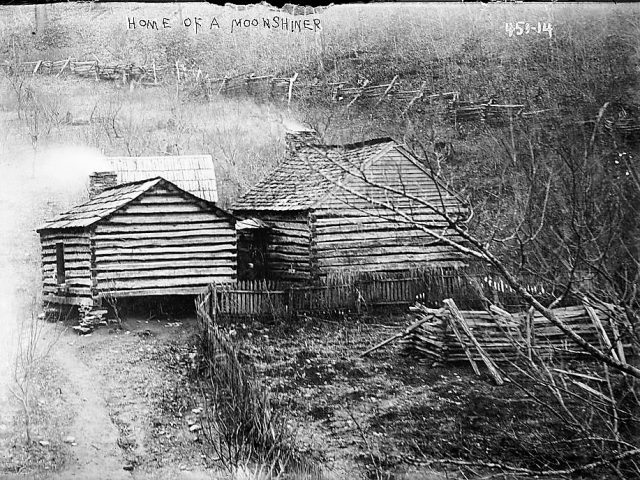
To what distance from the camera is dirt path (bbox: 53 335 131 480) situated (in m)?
2.76

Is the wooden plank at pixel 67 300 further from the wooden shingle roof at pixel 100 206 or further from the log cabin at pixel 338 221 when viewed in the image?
the log cabin at pixel 338 221

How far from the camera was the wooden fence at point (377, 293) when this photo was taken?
320cm

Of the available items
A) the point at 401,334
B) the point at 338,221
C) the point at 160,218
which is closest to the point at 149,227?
the point at 160,218

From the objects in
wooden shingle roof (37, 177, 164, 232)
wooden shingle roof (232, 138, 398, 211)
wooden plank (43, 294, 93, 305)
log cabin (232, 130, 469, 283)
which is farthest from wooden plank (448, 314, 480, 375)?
wooden plank (43, 294, 93, 305)

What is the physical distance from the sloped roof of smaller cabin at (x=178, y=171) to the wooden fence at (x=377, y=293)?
0.48 meters

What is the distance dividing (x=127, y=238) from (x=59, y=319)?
436 millimetres

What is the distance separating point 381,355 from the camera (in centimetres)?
314

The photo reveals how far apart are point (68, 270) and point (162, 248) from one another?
40 centimetres

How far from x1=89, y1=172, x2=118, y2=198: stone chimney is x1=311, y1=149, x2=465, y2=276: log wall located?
0.98 metres

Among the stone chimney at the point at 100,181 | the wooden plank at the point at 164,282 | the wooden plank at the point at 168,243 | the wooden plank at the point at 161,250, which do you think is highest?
the stone chimney at the point at 100,181

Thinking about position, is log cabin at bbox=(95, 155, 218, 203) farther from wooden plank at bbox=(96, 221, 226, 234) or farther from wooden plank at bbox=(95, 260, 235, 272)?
wooden plank at bbox=(95, 260, 235, 272)

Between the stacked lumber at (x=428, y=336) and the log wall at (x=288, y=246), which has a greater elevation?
the log wall at (x=288, y=246)

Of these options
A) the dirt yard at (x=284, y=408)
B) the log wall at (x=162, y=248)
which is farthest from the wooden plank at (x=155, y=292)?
the dirt yard at (x=284, y=408)

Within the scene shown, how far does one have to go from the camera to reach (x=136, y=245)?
9.91 ft
